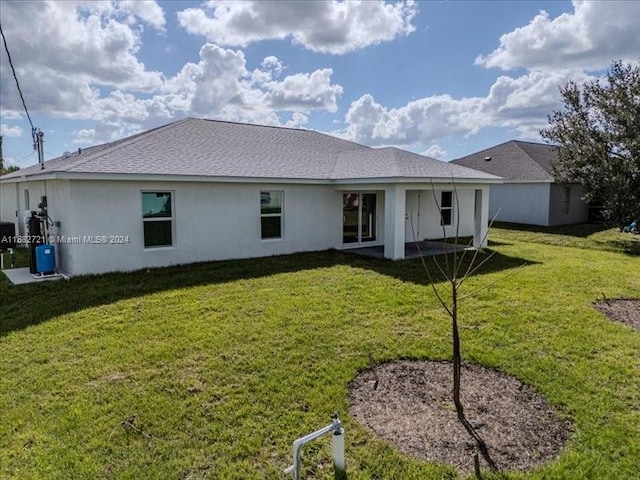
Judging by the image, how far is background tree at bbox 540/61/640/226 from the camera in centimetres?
1612

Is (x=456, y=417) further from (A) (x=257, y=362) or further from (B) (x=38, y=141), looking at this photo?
(B) (x=38, y=141)

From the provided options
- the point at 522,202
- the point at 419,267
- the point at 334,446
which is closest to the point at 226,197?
the point at 419,267

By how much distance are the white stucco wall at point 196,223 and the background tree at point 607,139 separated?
1065 centimetres

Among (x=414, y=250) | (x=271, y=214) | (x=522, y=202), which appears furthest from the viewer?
(x=522, y=202)

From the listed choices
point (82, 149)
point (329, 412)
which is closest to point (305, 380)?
point (329, 412)

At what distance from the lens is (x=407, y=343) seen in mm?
6441

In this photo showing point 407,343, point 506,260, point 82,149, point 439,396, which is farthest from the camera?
point 82,149

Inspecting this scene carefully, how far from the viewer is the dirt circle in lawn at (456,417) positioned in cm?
399

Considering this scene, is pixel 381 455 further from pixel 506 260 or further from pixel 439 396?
pixel 506 260

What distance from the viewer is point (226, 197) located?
1229 cm

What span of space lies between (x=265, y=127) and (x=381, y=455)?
616 inches

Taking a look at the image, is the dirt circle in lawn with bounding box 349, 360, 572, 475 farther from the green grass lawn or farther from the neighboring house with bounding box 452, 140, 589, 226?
the neighboring house with bounding box 452, 140, 589, 226

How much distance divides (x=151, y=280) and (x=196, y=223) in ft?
7.66

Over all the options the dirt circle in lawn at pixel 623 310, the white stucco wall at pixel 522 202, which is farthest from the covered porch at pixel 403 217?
the white stucco wall at pixel 522 202
